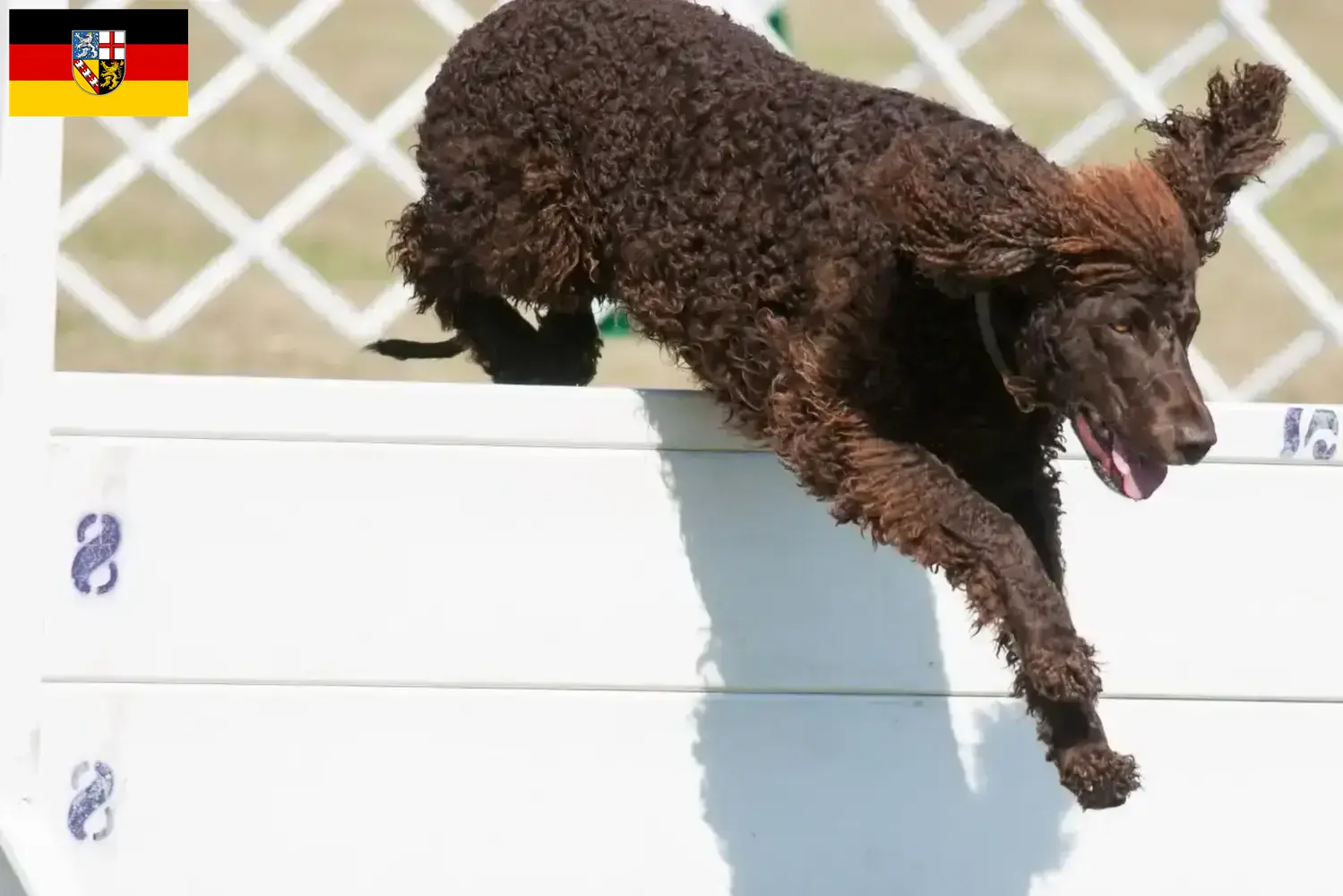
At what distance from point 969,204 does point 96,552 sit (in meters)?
1.46

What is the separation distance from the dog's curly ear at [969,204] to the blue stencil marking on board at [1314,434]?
89 centimetres

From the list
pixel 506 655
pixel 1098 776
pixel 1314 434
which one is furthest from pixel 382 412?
pixel 1314 434

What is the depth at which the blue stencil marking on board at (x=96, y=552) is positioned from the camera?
2852mm

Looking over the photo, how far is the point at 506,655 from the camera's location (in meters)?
2.93

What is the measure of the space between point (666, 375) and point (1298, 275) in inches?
128

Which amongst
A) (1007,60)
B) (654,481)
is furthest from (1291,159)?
(1007,60)

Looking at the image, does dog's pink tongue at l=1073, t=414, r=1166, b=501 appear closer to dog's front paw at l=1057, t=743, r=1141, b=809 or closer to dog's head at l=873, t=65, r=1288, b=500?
dog's head at l=873, t=65, r=1288, b=500

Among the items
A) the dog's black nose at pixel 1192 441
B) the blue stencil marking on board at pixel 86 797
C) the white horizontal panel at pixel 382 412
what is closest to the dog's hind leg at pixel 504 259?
the white horizontal panel at pixel 382 412

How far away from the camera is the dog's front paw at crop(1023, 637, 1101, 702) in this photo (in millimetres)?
2439

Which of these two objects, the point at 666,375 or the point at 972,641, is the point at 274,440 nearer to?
the point at 972,641

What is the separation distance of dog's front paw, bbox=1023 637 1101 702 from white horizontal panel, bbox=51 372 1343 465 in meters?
0.60

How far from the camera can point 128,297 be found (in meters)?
7.14

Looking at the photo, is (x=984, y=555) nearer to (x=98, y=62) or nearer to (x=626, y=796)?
(x=626, y=796)

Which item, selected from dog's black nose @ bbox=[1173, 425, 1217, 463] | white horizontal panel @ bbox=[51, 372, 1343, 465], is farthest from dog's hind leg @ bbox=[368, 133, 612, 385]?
dog's black nose @ bbox=[1173, 425, 1217, 463]
